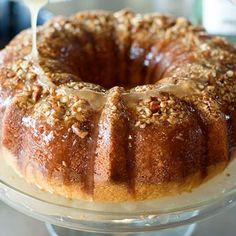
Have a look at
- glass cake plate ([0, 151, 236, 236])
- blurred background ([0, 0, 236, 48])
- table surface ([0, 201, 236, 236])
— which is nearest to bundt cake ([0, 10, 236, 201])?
glass cake plate ([0, 151, 236, 236])

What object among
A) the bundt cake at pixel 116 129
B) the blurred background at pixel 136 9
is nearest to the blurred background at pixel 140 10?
the blurred background at pixel 136 9

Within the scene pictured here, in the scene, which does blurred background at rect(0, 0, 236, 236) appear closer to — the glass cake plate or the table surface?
the table surface

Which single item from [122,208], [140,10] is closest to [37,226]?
[122,208]

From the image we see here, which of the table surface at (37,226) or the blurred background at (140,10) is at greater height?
the blurred background at (140,10)

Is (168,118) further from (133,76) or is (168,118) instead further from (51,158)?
(133,76)

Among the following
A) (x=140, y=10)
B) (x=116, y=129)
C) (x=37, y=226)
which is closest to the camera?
(x=116, y=129)

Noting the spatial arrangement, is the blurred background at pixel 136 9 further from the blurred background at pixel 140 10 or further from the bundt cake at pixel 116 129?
the bundt cake at pixel 116 129

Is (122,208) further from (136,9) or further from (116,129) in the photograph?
(136,9)
